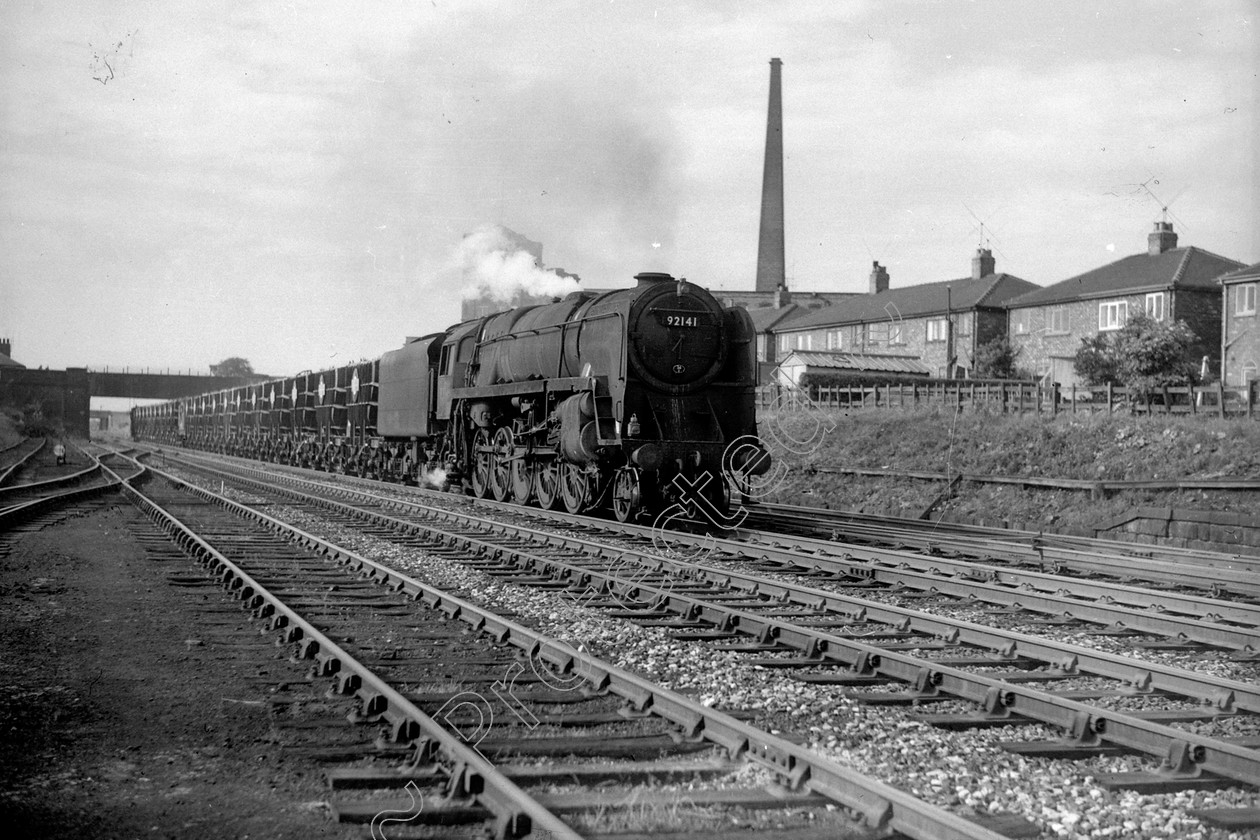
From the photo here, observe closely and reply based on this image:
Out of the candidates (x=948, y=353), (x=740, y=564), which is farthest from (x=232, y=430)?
(x=740, y=564)

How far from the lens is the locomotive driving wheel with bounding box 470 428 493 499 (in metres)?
19.0

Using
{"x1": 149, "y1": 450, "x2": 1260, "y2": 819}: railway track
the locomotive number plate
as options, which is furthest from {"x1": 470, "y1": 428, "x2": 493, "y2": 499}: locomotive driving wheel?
{"x1": 149, "y1": 450, "x2": 1260, "y2": 819}: railway track

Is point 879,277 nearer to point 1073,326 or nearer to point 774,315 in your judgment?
point 774,315

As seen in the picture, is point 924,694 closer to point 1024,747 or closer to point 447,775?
point 1024,747

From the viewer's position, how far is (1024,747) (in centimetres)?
507

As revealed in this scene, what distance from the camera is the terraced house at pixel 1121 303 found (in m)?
39.6

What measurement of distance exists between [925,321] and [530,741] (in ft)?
160

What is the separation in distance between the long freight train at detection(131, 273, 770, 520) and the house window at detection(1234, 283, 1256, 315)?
86.5 feet

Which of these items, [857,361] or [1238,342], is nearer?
[1238,342]

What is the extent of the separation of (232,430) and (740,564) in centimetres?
4345

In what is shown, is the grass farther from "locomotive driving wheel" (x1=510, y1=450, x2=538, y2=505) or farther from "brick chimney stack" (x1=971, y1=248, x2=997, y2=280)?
"brick chimney stack" (x1=971, y1=248, x2=997, y2=280)

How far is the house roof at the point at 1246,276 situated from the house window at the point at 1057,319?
9646mm

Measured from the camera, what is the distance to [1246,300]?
113ft

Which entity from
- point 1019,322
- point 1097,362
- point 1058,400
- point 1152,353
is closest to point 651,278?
point 1058,400
